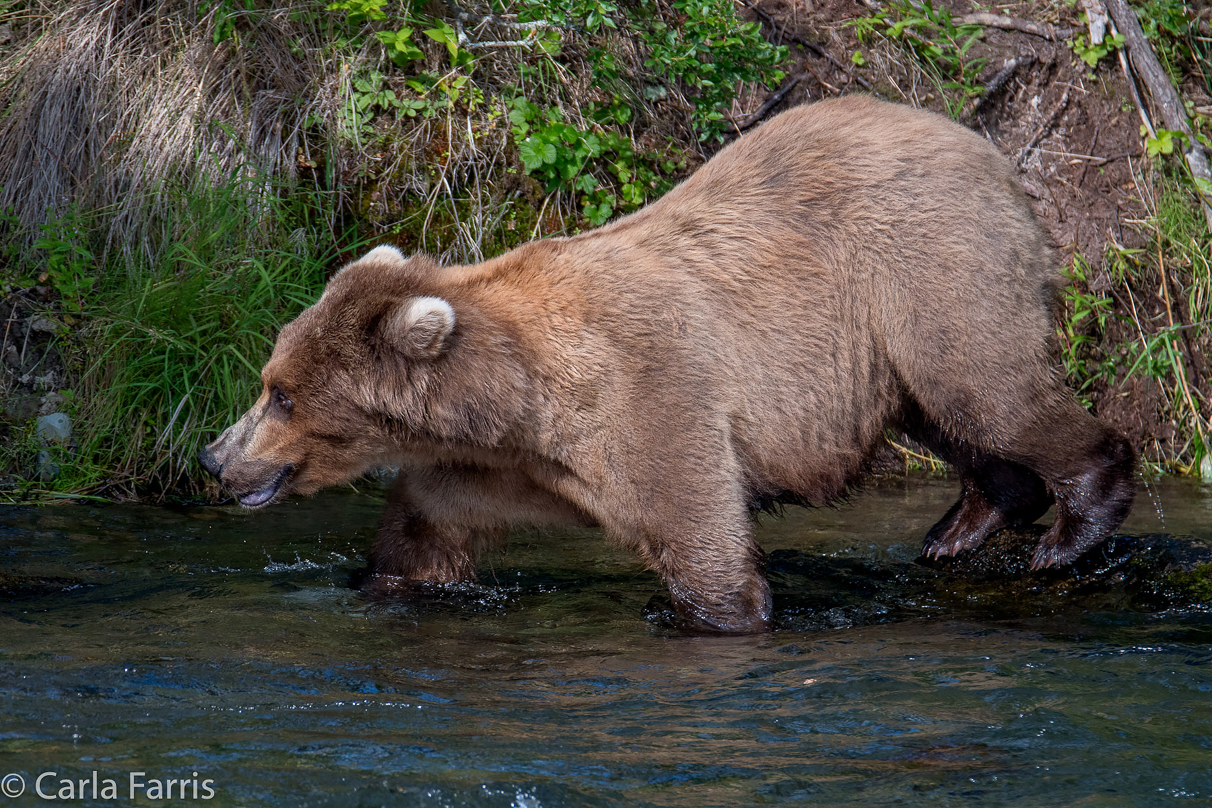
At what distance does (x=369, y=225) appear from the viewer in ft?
25.7

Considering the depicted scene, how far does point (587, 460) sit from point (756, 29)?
167 inches

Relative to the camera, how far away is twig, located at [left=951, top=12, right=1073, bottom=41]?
8945 mm

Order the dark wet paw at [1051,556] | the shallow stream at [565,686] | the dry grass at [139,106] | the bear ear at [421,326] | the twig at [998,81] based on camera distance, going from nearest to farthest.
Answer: the shallow stream at [565,686], the bear ear at [421,326], the dark wet paw at [1051,556], the dry grass at [139,106], the twig at [998,81]

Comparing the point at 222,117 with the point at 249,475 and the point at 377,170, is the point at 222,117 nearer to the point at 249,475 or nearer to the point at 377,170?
the point at 377,170

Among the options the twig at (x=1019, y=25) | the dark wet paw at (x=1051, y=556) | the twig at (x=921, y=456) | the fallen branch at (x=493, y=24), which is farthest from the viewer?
the twig at (x=1019, y=25)

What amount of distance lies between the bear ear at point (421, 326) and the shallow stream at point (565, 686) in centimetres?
113

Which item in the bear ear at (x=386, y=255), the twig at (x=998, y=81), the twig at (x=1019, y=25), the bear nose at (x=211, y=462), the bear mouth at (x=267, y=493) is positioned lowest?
the bear mouth at (x=267, y=493)

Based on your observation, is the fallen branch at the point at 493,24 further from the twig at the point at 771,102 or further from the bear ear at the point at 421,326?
the bear ear at the point at 421,326

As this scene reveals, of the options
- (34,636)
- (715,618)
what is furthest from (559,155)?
(34,636)

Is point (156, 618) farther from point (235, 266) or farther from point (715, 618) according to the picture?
point (235, 266)

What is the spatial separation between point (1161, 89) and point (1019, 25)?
44.6 inches

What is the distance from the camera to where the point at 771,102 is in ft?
28.4

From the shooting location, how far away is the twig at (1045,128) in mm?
8633

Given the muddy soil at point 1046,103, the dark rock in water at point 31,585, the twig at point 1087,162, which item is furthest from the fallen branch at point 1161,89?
the dark rock in water at point 31,585
